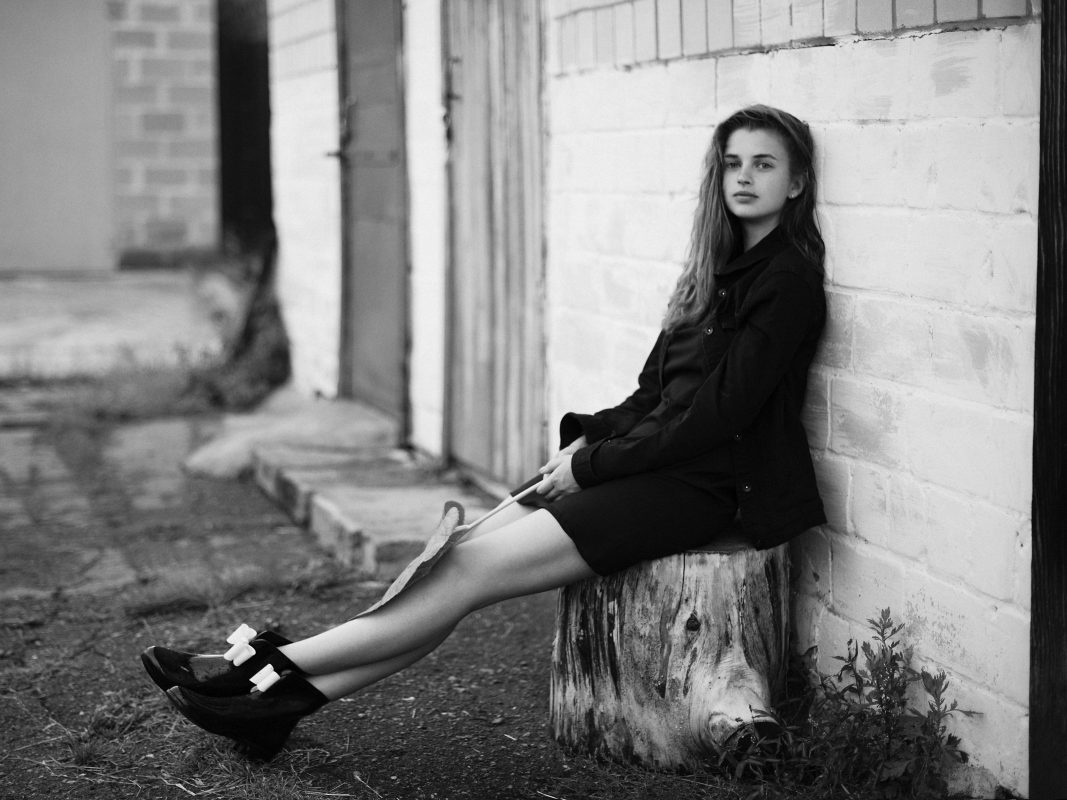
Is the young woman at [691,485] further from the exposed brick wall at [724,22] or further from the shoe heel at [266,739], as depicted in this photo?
the exposed brick wall at [724,22]

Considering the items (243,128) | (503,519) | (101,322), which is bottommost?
(503,519)

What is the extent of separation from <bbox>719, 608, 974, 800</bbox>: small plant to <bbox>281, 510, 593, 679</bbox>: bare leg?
574 mm

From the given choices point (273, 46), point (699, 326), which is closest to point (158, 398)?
point (273, 46)

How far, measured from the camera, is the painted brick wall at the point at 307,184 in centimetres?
713

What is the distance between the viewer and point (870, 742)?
2850mm

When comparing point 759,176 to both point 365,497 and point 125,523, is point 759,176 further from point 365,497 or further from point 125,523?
point 125,523

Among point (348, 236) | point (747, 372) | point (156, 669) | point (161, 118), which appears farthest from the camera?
point (161, 118)

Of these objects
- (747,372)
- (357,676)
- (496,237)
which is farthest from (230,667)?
(496,237)

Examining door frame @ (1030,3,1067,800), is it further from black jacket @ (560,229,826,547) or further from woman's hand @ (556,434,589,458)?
woman's hand @ (556,434,589,458)

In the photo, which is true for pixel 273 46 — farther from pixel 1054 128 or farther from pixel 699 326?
pixel 1054 128

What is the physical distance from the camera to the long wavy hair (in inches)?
121

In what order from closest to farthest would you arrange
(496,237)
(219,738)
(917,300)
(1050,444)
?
(1050,444) < (917,300) < (219,738) < (496,237)

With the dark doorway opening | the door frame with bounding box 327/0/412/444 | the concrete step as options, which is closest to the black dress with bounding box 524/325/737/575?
the concrete step

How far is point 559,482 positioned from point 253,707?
2.92 ft
